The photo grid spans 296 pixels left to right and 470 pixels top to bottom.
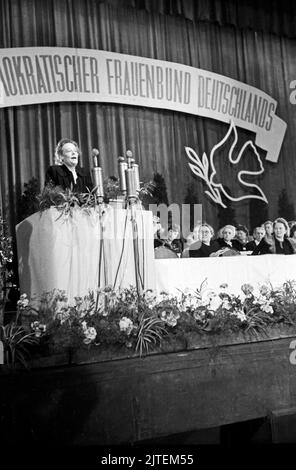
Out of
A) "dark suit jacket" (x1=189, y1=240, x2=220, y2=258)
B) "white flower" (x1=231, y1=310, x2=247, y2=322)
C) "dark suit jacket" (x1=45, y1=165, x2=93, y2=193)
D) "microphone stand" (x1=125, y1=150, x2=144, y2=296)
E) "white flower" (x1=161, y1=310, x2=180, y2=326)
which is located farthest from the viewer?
"dark suit jacket" (x1=189, y1=240, x2=220, y2=258)

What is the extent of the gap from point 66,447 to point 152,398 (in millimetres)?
416

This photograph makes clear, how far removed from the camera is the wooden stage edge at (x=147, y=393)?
225cm

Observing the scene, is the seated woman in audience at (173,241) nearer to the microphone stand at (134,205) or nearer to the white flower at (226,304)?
the microphone stand at (134,205)

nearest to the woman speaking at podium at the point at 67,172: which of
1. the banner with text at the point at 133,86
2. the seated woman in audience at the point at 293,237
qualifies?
the banner with text at the point at 133,86

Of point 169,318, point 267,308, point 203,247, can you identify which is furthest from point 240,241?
point 169,318

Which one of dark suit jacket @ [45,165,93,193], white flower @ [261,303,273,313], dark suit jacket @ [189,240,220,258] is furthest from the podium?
dark suit jacket @ [189,240,220,258]

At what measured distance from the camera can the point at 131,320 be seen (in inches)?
105

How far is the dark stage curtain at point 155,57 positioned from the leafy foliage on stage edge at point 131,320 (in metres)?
2.97

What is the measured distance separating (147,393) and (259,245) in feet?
11.4

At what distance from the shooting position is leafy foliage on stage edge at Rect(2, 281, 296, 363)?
8.16 feet

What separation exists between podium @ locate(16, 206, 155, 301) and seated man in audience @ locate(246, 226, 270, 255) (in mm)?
2440

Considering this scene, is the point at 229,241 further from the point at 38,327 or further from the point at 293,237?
the point at 38,327

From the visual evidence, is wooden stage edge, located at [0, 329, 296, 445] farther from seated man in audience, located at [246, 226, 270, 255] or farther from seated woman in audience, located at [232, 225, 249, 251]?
seated woman in audience, located at [232, 225, 249, 251]
